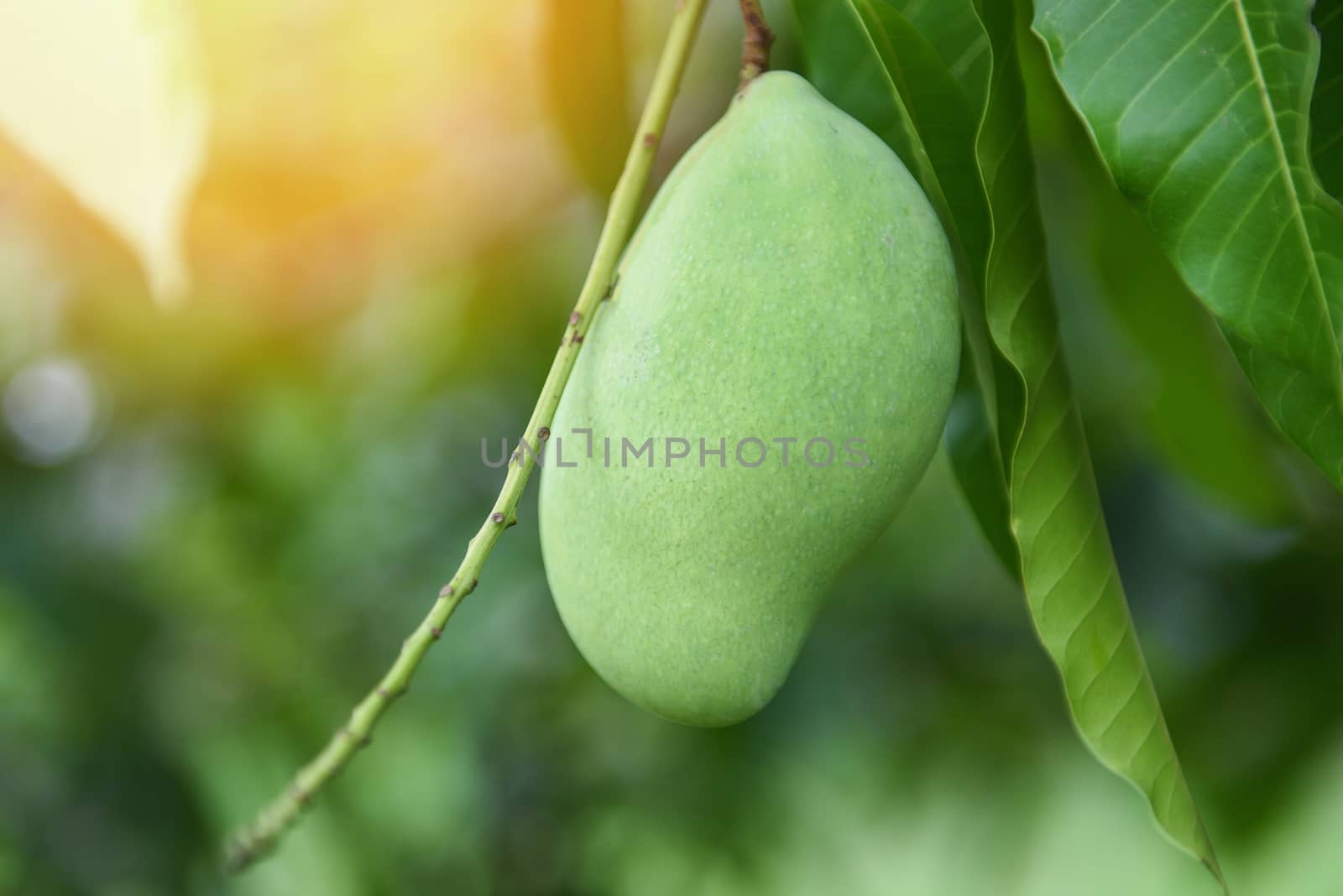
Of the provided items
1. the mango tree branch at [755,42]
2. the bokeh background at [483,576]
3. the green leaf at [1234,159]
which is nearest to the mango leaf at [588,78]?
the bokeh background at [483,576]

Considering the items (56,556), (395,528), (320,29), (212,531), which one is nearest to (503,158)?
(320,29)

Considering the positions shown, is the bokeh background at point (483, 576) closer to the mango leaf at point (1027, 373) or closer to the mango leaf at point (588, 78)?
the mango leaf at point (588, 78)

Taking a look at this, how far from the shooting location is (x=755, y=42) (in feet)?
A: 1.98

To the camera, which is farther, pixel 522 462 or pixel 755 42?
pixel 755 42

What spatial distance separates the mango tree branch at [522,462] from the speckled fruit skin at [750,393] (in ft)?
0.09

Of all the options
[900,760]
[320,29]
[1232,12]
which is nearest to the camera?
[1232,12]

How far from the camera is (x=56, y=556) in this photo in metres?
1.34

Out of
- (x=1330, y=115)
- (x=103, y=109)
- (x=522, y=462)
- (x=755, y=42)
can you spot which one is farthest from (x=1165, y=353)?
(x=103, y=109)

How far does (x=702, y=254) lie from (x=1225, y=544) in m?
0.81

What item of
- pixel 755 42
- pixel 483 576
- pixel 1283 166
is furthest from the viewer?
pixel 483 576

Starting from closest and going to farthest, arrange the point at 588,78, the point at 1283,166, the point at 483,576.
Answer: the point at 1283,166 → the point at 588,78 → the point at 483,576

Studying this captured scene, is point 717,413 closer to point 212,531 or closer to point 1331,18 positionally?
point 1331,18

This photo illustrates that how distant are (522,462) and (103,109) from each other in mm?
381

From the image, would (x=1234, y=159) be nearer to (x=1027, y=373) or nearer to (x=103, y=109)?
(x=1027, y=373)
